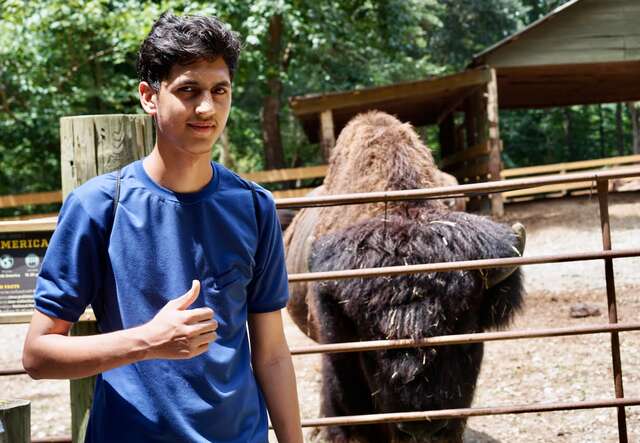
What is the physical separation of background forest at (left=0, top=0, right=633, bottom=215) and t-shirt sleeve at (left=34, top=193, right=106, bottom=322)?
995cm

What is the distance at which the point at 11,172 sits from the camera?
65.1 ft

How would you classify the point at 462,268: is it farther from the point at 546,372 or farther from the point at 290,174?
the point at 290,174

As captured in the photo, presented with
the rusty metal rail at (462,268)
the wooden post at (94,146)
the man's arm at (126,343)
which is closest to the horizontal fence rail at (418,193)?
the rusty metal rail at (462,268)

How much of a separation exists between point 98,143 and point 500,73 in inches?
525

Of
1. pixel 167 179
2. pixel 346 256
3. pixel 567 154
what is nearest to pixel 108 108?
pixel 346 256

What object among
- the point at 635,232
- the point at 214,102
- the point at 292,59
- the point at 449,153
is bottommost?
the point at 635,232

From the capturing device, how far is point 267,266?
215 cm

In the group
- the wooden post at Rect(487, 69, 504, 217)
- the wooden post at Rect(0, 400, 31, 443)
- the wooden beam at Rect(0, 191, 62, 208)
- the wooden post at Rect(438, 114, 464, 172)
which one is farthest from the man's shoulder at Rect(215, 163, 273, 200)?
the wooden post at Rect(438, 114, 464, 172)

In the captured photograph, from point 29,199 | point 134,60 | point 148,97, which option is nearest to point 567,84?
point 134,60

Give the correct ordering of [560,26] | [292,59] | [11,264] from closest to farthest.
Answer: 1. [11,264]
2. [560,26]
3. [292,59]

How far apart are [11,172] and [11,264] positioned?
18.1m

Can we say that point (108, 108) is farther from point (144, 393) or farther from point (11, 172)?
point (144, 393)

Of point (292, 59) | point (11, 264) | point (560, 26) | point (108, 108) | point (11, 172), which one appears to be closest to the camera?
point (11, 264)

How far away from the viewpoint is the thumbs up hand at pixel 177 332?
66.7 inches
